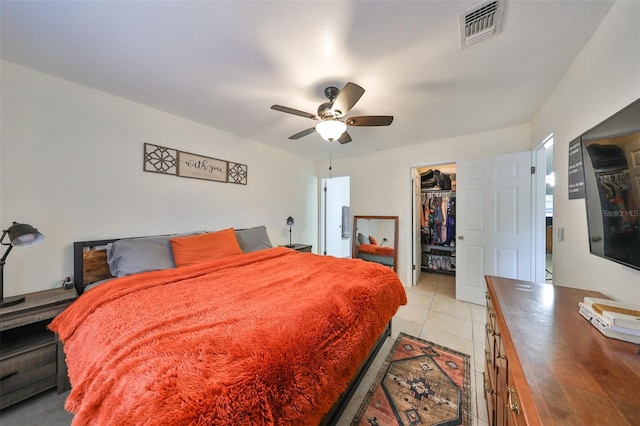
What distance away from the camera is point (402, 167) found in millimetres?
3828

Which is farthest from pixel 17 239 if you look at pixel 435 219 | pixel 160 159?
pixel 435 219

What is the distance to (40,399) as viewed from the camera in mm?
1522

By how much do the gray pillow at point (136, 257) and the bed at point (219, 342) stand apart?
115 millimetres

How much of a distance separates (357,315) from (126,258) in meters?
2.13

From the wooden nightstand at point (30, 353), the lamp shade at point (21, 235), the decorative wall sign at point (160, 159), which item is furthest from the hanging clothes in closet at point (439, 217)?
the lamp shade at point (21, 235)

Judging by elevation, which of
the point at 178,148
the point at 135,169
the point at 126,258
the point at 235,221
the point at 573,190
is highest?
the point at 178,148

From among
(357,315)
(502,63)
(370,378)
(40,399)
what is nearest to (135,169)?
(40,399)

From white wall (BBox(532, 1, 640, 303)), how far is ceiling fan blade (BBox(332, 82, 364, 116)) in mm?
1370

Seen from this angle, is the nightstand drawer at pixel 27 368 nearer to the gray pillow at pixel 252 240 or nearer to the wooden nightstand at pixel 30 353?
the wooden nightstand at pixel 30 353

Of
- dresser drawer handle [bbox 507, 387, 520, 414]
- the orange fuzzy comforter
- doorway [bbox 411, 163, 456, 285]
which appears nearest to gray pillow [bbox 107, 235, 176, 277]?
the orange fuzzy comforter

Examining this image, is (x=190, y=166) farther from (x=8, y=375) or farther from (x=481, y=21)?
(x=481, y=21)

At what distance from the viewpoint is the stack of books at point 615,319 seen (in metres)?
0.78

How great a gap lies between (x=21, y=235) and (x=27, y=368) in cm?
89

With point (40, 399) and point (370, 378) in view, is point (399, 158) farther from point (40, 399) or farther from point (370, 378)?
point (40, 399)
